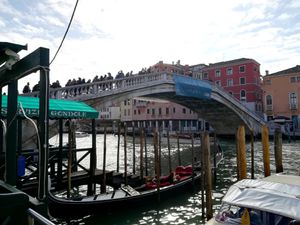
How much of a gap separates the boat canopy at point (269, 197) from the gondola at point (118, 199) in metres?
3.34

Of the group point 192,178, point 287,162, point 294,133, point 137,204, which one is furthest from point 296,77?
point 137,204

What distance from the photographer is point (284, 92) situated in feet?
100

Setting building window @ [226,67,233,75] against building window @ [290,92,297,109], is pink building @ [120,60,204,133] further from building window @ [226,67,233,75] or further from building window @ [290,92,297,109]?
building window @ [290,92,297,109]

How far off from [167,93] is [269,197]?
51.7ft

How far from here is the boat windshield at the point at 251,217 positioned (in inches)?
133

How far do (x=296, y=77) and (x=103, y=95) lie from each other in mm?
22969

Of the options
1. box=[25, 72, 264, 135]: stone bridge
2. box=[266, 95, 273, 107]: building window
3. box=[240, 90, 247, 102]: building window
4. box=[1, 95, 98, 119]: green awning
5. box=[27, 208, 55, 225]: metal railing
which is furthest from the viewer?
box=[240, 90, 247, 102]: building window

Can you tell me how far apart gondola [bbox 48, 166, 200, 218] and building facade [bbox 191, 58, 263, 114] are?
2612 centimetres

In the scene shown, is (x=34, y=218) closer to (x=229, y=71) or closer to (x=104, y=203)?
(x=104, y=203)

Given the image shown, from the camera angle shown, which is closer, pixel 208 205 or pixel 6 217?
pixel 6 217

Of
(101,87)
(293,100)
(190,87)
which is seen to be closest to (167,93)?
(190,87)

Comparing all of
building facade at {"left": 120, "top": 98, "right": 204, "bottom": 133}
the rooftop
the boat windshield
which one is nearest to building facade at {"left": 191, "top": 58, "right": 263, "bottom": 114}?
the rooftop

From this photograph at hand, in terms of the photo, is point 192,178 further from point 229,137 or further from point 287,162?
point 229,137

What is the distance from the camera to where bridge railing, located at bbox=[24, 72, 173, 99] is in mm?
13039
